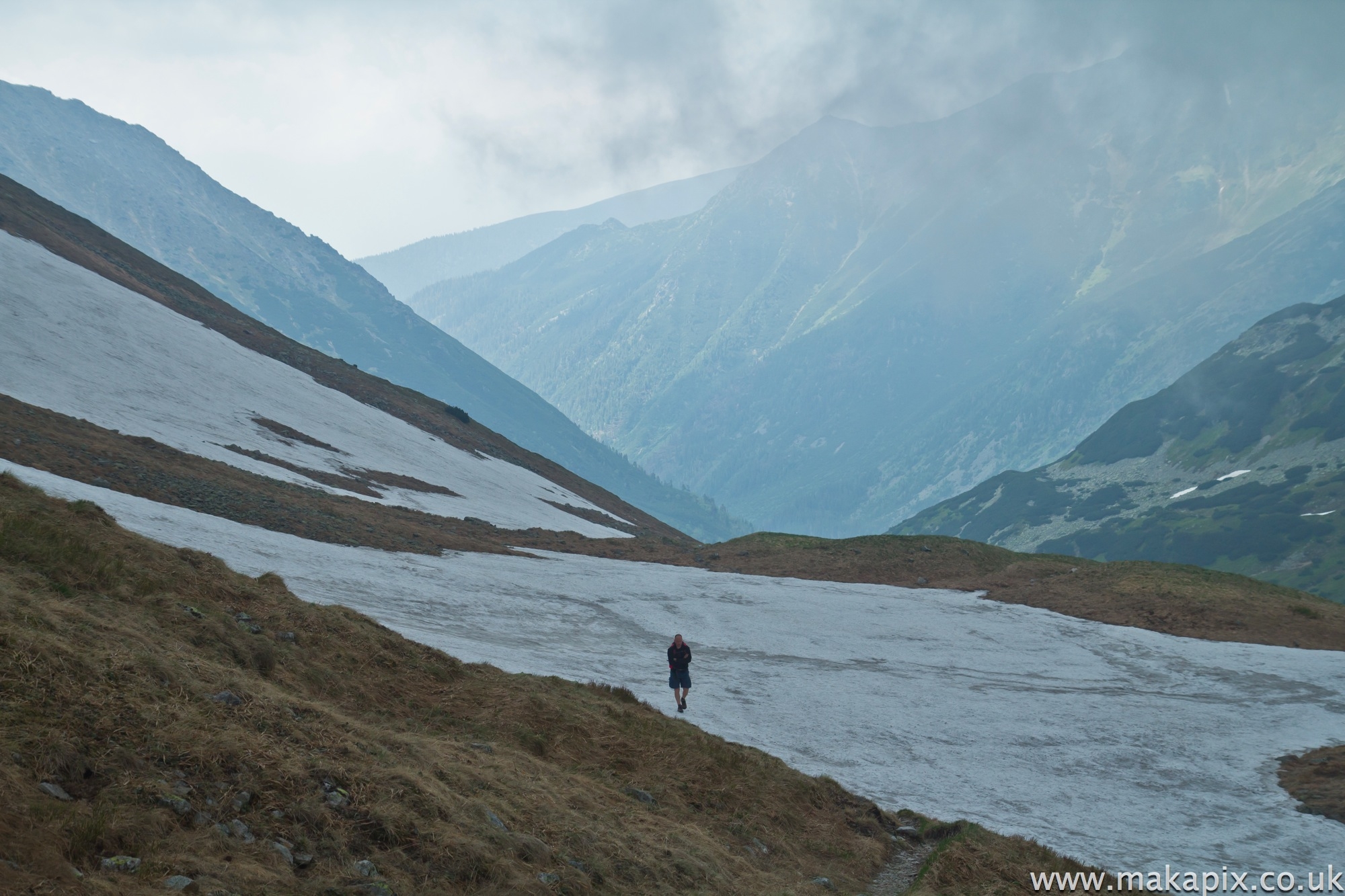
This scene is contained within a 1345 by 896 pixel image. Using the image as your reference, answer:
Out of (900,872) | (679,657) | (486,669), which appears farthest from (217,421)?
(900,872)

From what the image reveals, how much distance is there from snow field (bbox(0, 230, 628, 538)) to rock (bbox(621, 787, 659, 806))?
40.4m

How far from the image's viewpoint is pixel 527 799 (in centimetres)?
1268

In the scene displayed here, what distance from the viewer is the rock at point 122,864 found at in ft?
26.2

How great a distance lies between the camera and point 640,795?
15.5 m

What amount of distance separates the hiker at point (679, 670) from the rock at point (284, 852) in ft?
51.0

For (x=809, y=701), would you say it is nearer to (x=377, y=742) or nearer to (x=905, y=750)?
(x=905, y=750)

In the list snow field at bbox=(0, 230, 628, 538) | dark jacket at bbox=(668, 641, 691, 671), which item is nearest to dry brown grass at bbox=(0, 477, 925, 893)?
dark jacket at bbox=(668, 641, 691, 671)

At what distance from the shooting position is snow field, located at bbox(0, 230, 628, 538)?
1969 inches

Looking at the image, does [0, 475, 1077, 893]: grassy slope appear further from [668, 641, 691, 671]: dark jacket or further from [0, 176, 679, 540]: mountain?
[0, 176, 679, 540]: mountain

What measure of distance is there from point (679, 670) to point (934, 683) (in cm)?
1300

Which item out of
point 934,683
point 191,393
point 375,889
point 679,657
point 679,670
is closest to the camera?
point 375,889

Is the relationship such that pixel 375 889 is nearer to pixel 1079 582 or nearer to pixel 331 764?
pixel 331 764

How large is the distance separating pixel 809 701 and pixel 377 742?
18518 mm

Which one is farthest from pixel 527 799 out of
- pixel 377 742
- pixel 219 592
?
pixel 219 592
